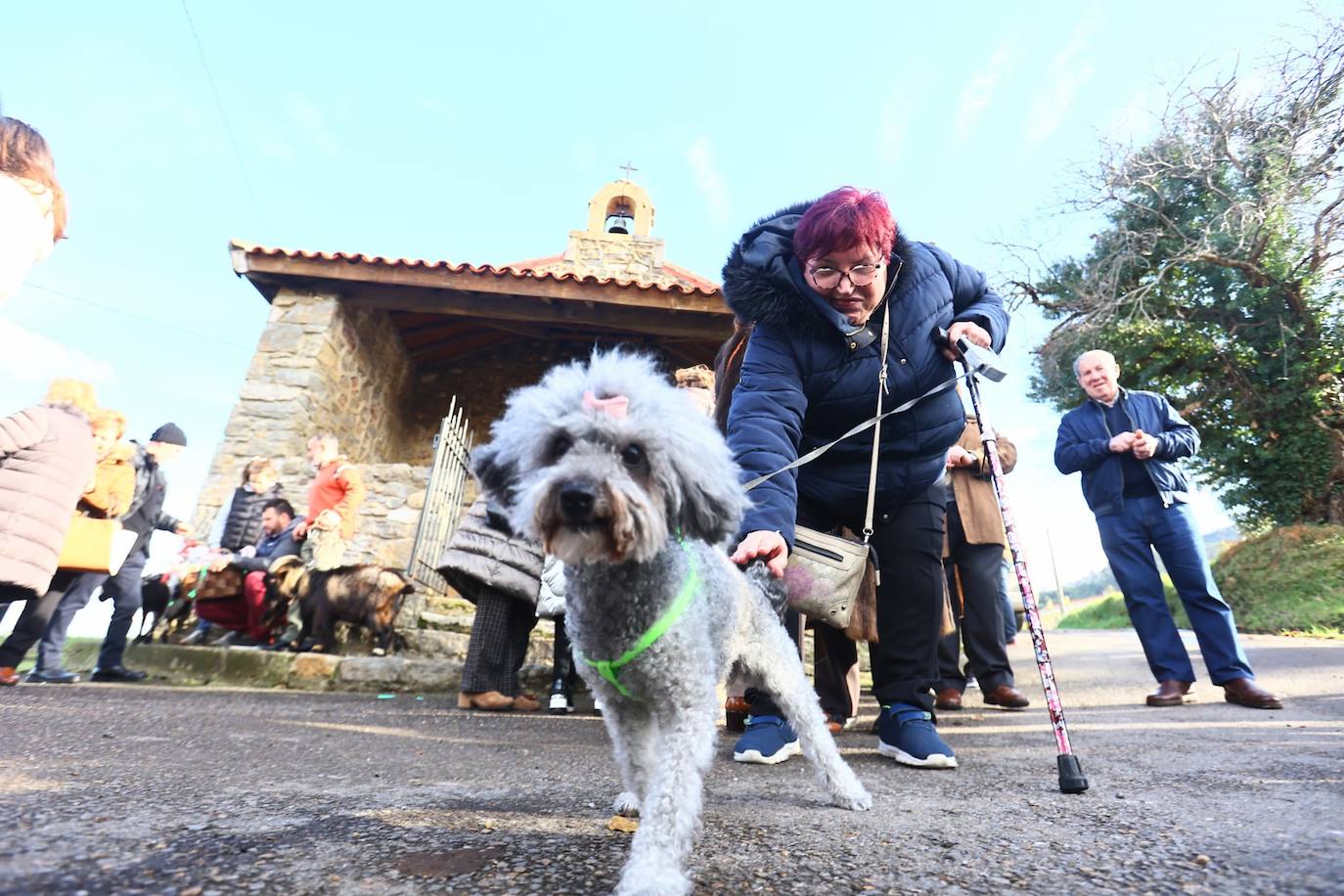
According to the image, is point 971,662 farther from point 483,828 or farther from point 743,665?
point 483,828

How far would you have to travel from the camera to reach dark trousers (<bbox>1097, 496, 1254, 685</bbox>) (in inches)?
180

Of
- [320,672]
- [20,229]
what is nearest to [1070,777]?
[20,229]

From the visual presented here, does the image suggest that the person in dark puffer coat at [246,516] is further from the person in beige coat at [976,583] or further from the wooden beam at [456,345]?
the person in beige coat at [976,583]

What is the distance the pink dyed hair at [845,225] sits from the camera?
2.60 metres

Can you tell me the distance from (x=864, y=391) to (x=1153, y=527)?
3.34 metres

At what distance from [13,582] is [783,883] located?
4.27 meters

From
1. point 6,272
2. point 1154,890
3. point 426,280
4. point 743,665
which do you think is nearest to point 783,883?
point 1154,890

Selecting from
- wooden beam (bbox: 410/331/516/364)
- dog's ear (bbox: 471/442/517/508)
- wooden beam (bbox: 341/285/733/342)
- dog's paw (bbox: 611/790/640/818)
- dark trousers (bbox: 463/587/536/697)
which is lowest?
dog's paw (bbox: 611/790/640/818)

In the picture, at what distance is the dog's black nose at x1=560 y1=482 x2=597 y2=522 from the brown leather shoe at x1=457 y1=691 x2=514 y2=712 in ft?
10.7

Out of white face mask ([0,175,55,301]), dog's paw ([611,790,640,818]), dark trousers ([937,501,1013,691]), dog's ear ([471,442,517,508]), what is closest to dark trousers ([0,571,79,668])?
white face mask ([0,175,55,301])

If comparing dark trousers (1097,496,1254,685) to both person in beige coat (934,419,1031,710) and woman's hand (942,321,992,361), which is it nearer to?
person in beige coat (934,419,1031,710)

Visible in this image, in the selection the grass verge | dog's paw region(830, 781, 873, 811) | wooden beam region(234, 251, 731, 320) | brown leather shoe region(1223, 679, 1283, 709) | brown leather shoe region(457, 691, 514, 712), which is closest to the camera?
dog's paw region(830, 781, 873, 811)

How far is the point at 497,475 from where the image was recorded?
2088mm

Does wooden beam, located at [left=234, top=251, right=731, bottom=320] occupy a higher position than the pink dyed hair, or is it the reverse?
wooden beam, located at [left=234, top=251, right=731, bottom=320]
